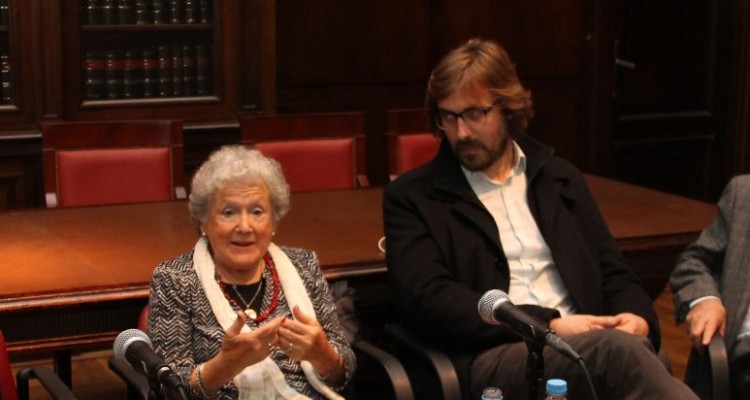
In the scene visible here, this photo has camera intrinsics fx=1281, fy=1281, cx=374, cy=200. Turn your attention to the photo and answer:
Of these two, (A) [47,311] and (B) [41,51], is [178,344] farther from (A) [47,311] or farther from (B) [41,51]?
(B) [41,51]

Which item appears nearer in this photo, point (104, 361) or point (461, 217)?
point (461, 217)

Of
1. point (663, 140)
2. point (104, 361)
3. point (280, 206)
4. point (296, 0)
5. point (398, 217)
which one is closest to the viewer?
point (280, 206)

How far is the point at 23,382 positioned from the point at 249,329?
1.74 feet

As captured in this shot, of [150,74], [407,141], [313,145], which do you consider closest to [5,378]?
[313,145]

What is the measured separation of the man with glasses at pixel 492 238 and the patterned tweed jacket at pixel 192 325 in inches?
10.8

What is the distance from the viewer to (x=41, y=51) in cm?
541

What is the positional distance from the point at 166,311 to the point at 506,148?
1075 mm

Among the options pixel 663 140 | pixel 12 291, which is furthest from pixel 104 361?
pixel 663 140

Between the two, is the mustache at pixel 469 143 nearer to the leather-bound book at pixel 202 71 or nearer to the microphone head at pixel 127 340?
the microphone head at pixel 127 340

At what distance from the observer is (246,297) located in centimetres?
299

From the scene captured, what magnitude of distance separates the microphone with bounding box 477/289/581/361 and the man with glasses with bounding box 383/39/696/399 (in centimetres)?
55

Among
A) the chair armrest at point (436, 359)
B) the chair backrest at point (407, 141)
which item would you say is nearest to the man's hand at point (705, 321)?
the chair armrest at point (436, 359)

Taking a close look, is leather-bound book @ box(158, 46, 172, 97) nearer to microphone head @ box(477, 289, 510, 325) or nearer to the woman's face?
the woman's face

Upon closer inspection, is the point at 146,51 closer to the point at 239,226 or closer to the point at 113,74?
the point at 113,74
